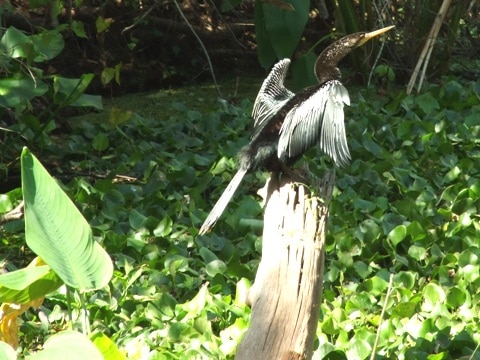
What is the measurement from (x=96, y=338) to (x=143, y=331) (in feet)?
3.70

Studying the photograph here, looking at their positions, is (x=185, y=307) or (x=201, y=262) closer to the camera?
(x=185, y=307)

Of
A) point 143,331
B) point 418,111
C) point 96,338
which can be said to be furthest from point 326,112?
point 418,111

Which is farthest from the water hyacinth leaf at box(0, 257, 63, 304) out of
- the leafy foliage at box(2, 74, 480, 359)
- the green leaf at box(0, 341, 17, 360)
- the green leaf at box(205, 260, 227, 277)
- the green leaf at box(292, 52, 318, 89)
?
the green leaf at box(292, 52, 318, 89)

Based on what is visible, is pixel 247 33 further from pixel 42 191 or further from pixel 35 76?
pixel 42 191

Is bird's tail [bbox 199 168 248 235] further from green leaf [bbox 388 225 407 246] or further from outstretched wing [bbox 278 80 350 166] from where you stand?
green leaf [bbox 388 225 407 246]

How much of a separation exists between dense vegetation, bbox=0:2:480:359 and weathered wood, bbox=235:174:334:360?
0.97 ft

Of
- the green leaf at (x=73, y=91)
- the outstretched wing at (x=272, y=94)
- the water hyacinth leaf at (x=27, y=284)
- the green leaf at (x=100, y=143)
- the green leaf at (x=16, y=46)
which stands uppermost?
the water hyacinth leaf at (x=27, y=284)

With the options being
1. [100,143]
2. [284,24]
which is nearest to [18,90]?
[100,143]

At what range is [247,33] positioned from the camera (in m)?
8.02

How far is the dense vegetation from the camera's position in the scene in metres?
3.55

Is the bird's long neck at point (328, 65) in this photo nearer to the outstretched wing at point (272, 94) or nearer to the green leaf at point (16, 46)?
the outstretched wing at point (272, 94)

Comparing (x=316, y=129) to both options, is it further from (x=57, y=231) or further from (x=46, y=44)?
(x=46, y=44)

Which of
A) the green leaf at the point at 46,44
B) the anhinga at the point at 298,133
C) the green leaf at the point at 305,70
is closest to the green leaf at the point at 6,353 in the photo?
the anhinga at the point at 298,133

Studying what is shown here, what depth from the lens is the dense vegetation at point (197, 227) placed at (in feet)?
11.7
